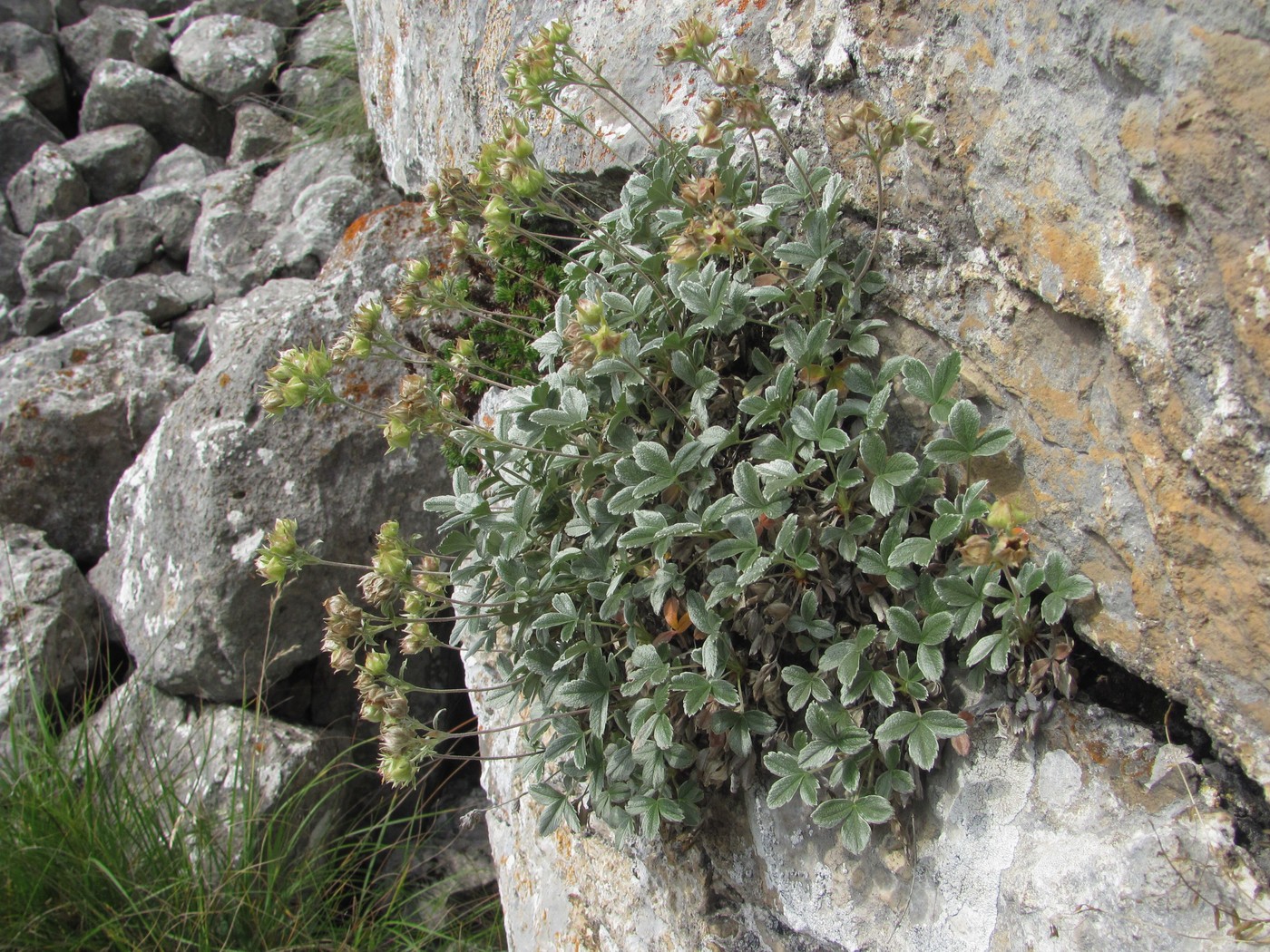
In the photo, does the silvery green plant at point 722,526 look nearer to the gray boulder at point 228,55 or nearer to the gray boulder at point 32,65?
the gray boulder at point 228,55

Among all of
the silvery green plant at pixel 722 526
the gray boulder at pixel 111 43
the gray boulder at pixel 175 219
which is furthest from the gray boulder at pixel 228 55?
the silvery green plant at pixel 722 526

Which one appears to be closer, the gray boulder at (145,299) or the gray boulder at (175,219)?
the gray boulder at (145,299)

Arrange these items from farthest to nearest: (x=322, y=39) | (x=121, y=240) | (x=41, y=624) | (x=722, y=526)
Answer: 1. (x=322, y=39)
2. (x=121, y=240)
3. (x=41, y=624)
4. (x=722, y=526)

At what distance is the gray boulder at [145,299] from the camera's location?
591cm

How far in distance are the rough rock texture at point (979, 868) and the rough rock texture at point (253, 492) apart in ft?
5.44

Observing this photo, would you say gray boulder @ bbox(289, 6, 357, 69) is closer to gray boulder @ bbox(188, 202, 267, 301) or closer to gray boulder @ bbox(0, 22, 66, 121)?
gray boulder @ bbox(188, 202, 267, 301)

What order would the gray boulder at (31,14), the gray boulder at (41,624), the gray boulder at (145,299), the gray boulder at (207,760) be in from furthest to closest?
the gray boulder at (31,14), the gray boulder at (145,299), the gray boulder at (41,624), the gray boulder at (207,760)

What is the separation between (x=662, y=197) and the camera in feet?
7.91

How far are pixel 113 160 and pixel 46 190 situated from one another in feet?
1.75

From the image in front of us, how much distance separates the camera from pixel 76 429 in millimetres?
4871

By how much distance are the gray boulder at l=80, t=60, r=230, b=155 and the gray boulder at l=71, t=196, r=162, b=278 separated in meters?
1.24

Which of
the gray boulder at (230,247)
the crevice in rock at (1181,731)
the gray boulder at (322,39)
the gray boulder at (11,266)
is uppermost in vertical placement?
the crevice in rock at (1181,731)

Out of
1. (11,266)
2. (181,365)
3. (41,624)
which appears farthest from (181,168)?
(41,624)

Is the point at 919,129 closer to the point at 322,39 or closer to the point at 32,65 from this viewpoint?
the point at 322,39
